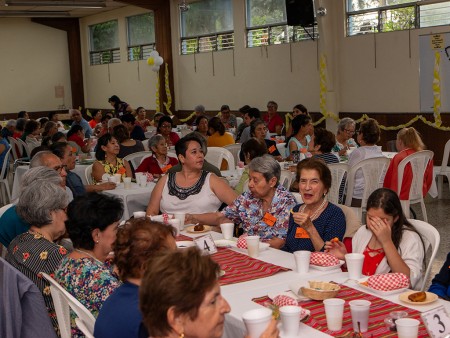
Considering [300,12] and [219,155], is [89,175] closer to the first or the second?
[219,155]

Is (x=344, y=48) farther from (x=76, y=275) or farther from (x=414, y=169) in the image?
(x=76, y=275)

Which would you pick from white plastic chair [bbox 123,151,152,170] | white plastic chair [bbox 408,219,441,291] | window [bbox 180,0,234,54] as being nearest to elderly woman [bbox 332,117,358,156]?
white plastic chair [bbox 123,151,152,170]

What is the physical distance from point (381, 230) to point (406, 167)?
3545mm

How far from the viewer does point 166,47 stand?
15680 millimetres

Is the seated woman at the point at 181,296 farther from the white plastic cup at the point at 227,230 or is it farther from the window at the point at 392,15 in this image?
the window at the point at 392,15

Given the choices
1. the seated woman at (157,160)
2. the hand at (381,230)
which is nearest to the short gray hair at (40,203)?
the hand at (381,230)

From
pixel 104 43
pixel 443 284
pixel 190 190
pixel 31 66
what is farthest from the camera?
pixel 31 66

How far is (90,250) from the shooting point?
304cm

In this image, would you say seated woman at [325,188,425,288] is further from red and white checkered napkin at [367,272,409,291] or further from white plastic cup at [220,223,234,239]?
white plastic cup at [220,223,234,239]

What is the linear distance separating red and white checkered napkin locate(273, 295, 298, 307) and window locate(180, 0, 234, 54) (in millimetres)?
11645

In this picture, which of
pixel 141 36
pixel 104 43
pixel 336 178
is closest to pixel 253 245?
pixel 336 178

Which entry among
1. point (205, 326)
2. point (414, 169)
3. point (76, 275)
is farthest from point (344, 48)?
point (205, 326)

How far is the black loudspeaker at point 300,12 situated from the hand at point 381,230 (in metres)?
8.66

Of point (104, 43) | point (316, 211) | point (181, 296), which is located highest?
point (104, 43)
